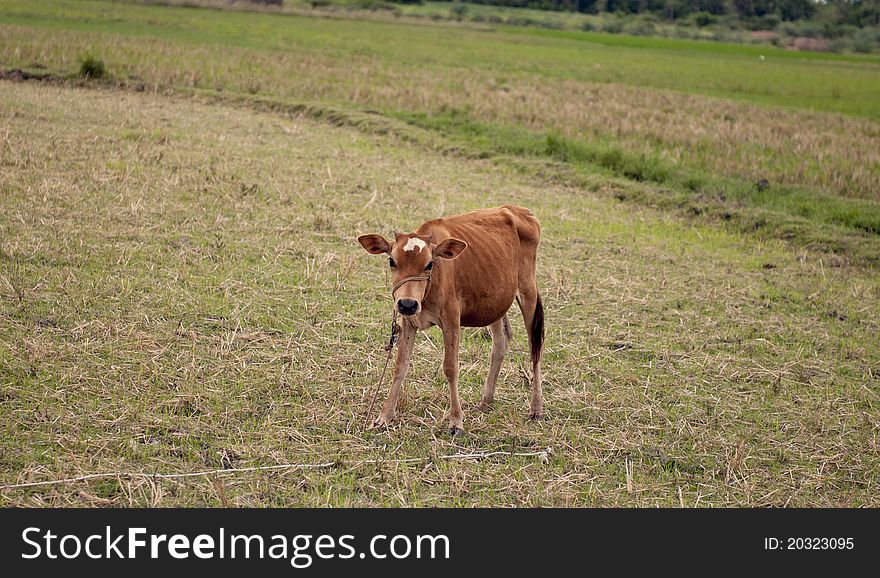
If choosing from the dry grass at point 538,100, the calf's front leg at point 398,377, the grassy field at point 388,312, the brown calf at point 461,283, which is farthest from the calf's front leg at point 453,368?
the dry grass at point 538,100

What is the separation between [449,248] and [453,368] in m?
0.87

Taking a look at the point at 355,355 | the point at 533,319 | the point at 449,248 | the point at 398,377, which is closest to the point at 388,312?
the point at 355,355

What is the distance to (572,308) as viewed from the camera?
9484 mm

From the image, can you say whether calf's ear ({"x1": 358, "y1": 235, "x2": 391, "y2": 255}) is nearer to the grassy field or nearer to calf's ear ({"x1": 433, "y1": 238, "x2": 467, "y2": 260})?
calf's ear ({"x1": 433, "y1": 238, "x2": 467, "y2": 260})

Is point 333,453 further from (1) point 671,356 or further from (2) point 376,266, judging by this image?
(2) point 376,266

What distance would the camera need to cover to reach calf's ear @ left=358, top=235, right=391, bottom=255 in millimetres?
6258

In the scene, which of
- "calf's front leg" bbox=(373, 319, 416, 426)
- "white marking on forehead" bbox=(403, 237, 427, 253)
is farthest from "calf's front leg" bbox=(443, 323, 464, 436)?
"white marking on forehead" bbox=(403, 237, 427, 253)

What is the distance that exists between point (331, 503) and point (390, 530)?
0.49 m

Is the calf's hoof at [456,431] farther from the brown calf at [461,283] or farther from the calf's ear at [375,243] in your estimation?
the calf's ear at [375,243]

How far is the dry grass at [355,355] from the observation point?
19.6 ft

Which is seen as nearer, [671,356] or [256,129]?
[671,356]

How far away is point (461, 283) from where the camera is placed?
655 centimetres

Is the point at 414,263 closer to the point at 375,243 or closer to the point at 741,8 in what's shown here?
the point at 375,243

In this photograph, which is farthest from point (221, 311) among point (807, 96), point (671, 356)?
point (807, 96)
